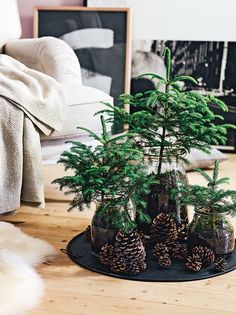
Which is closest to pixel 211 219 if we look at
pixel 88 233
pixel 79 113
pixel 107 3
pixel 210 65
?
pixel 88 233

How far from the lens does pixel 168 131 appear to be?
5.34 ft

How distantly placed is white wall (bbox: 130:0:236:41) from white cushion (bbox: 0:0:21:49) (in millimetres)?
818

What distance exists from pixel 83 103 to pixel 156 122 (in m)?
0.47

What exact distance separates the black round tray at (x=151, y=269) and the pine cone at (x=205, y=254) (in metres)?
0.02

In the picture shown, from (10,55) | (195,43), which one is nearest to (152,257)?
(10,55)

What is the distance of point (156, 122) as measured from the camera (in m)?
1.61

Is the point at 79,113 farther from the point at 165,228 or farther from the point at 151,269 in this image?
the point at 151,269

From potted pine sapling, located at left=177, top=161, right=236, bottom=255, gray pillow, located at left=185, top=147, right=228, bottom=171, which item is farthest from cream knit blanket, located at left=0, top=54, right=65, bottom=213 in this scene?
gray pillow, located at left=185, top=147, right=228, bottom=171

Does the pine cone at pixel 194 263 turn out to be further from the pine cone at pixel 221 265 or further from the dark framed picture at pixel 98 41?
the dark framed picture at pixel 98 41

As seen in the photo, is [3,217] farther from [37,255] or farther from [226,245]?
[226,245]

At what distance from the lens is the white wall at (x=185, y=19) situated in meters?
3.08

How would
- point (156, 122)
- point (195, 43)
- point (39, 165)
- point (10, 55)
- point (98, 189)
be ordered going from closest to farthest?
point (98, 189) < point (156, 122) < point (39, 165) < point (10, 55) < point (195, 43)

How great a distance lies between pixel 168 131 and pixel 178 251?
367 millimetres

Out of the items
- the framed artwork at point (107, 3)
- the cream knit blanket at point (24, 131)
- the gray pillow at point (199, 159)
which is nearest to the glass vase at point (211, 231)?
the cream knit blanket at point (24, 131)
